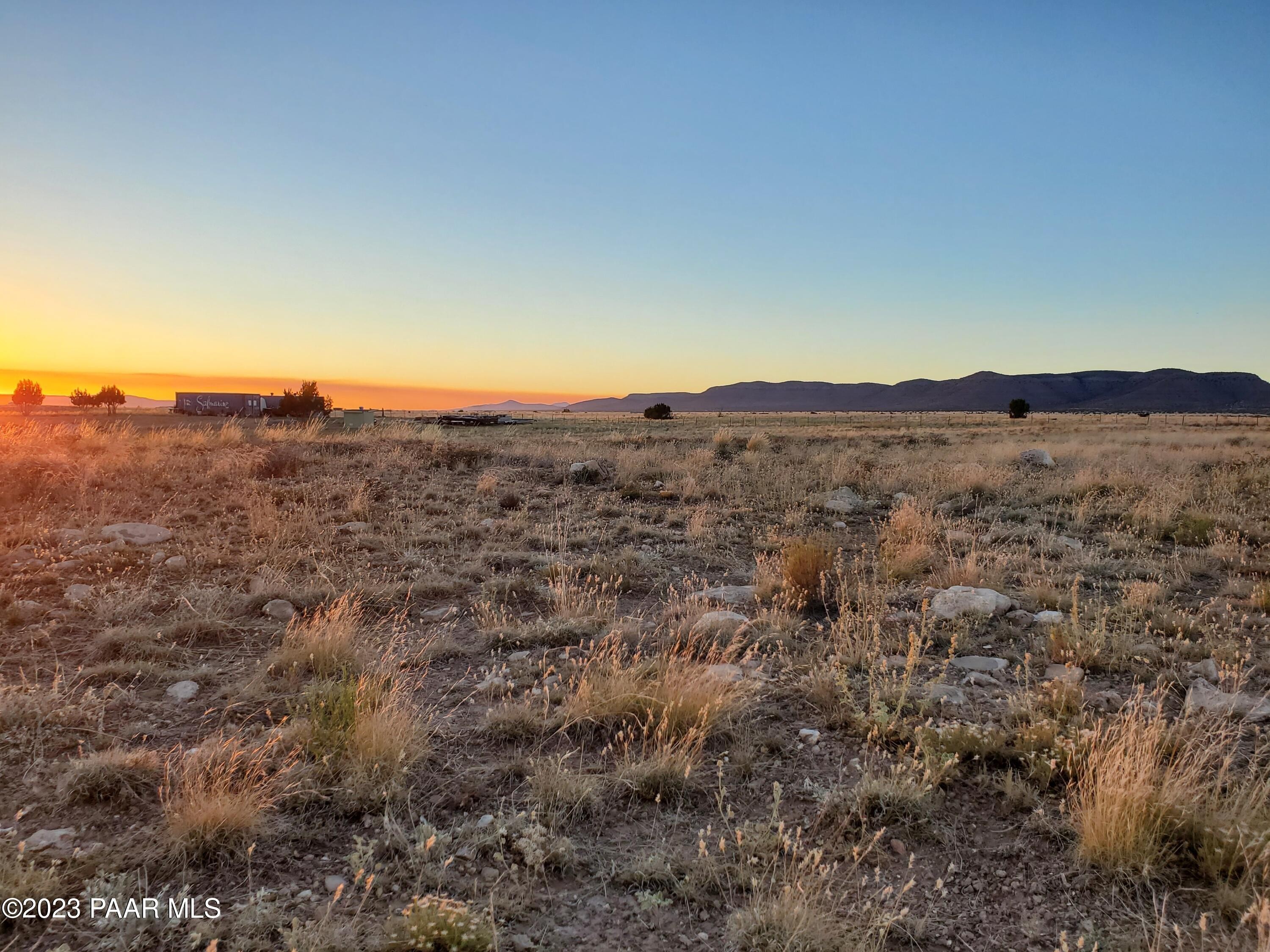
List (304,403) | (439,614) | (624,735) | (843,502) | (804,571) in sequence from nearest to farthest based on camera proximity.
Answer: (624,735) → (439,614) → (804,571) → (843,502) → (304,403)

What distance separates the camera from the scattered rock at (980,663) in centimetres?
497

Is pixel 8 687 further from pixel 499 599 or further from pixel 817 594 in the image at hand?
pixel 817 594

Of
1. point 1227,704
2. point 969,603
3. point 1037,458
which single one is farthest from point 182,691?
point 1037,458

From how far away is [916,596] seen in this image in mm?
6715

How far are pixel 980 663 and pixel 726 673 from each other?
82.4 inches

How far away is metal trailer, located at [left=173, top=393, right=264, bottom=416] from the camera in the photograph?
62875mm

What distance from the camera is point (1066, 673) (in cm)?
464

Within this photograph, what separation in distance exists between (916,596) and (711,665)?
10.1 ft

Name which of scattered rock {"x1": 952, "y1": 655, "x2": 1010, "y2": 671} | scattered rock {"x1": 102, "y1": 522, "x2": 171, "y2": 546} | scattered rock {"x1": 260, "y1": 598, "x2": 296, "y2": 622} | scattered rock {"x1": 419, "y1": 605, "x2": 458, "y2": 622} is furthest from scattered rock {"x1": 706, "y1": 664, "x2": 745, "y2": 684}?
scattered rock {"x1": 102, "y1": 522, "x2": 171, "y2": 546}

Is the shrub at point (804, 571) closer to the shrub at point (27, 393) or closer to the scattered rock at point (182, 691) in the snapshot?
the scattered rock at point (182, 691)

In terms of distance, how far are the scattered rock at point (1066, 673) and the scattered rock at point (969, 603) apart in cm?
110

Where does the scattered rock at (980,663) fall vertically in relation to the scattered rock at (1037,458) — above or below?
below

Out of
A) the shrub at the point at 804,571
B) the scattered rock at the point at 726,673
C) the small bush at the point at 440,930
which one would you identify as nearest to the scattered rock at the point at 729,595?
the shrub at the point at 804,571

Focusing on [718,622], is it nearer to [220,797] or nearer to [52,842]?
[220,797]
